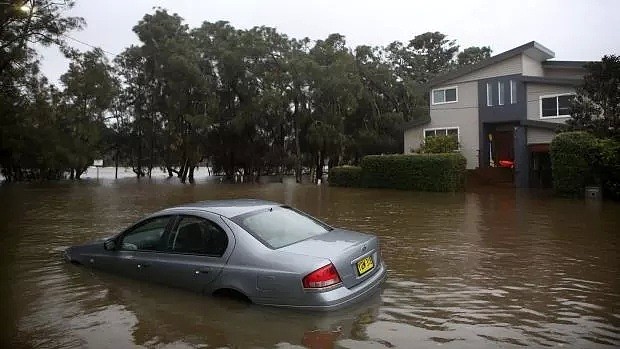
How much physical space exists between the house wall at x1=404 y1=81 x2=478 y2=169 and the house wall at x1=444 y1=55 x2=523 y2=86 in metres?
0.37

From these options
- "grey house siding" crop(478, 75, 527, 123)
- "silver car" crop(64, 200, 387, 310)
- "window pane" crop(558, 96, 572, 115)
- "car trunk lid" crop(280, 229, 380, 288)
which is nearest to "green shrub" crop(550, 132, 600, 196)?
"window pane" crop(558, 96, 572, 115)

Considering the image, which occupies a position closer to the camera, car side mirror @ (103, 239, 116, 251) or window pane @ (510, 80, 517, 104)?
car side mirror @ (103, 239, 116, 251)

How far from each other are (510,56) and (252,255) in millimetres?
28544

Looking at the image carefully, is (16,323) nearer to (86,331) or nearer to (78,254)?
(86,331)

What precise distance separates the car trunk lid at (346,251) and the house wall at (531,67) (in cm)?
2767

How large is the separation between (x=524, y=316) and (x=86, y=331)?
453 centimetres

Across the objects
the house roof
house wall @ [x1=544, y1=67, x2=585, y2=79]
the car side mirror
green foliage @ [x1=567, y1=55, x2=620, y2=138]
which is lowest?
the car side mirror

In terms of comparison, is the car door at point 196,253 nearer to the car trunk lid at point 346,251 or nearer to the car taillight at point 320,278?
the car trunk lid at point 346,251

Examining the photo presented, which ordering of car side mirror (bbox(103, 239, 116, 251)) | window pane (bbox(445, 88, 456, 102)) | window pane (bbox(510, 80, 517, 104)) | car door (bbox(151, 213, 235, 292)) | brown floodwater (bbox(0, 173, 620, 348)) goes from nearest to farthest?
1. brown floodwater (bbox(0, 173, 620, 348))
2. car door (bbox(151, 213, 235, 292))
3. car side mirror (bbox(103, 239, 116, 251))
4. window pane (bbox(510, 80, 517, 104))
5. window pane (bbox(445, 88, 456, 102))

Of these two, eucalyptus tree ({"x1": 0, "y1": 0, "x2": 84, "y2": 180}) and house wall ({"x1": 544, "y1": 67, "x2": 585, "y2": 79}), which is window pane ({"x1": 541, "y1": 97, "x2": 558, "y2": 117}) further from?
eucalyptus tree ({"x1": 0, "y1": 0, "x2": 84, "y2": 180})

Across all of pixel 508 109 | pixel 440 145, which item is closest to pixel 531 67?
pixel 508 109

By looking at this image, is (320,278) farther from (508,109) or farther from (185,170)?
(185,170)

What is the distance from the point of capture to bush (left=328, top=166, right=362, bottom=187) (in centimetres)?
3172

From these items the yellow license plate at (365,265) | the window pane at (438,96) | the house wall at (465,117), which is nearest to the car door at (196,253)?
the yellow license plate at (365,265)
